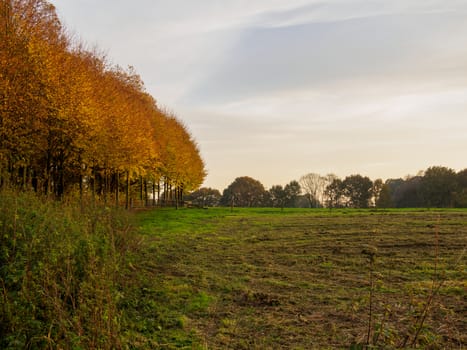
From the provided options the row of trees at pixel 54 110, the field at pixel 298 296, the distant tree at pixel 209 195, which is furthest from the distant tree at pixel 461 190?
the distant tree at pixel 209 195

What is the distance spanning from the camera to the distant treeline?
83375 millimetres

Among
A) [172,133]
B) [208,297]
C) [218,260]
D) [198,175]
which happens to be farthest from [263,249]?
[198,175]

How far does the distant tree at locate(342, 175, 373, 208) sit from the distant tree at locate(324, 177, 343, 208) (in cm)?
224

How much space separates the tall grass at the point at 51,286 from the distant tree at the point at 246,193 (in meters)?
94.5

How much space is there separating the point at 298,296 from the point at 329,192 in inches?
3953

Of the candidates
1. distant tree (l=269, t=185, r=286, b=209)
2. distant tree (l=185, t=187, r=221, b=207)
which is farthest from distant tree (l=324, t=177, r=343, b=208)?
distant tree (l=185, t=187, r=221, b=207)

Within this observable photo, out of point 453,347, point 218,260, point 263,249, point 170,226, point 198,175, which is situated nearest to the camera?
point 453,347

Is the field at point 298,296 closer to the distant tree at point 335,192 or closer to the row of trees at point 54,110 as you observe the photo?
the row of trees at point 54,110

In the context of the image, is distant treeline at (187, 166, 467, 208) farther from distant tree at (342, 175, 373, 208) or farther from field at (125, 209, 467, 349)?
field at (125, 209, 467, 349)

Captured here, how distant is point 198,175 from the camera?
61.7 meters

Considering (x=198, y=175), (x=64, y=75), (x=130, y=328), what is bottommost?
(x=130, y=328)

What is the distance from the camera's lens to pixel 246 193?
10569cm

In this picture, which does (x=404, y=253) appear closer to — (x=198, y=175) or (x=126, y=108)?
(x=126, y=108)

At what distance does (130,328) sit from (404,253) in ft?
38.3
